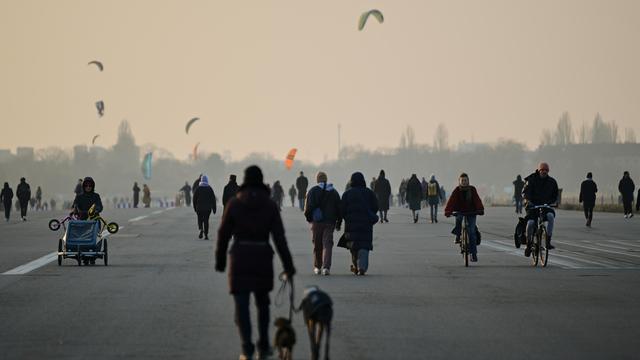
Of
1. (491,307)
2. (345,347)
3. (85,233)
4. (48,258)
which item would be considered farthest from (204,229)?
(345,347)

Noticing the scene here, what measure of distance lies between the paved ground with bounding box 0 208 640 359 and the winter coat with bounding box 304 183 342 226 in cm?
101

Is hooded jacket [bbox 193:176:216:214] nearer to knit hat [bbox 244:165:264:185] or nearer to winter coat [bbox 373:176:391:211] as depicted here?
winter coat [bbox 373:176:391:211]

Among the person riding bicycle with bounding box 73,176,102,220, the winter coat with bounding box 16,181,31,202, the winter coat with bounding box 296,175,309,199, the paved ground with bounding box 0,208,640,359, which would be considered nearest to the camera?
the paved ground with bounding box 0,208,640,359

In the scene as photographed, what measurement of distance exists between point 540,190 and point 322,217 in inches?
161

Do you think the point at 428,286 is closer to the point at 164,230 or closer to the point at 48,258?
the point at 48,258

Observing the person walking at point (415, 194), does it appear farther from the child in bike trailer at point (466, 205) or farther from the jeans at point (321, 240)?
the jeans at point (321, 240)

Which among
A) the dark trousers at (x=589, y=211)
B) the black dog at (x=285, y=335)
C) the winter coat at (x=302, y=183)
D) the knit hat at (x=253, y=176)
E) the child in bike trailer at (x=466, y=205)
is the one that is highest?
the winter coat at (x=302, y=183)

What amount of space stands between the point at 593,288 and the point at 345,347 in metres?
7.25

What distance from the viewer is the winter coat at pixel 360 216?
2047cm

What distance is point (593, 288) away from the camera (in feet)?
59.5

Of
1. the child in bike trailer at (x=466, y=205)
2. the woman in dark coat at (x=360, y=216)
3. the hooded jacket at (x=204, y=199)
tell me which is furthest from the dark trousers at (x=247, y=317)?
the hooded jacket at (x=204, y=199)

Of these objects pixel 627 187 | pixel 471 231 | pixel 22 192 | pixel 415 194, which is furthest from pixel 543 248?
pixel 22 192

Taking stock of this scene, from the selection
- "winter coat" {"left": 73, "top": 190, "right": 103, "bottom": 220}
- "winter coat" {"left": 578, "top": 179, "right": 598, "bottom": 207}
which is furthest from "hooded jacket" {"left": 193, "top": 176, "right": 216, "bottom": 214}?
"winter coat" {"left": 578, "top": 179, "right": 598, "bottom": 207}

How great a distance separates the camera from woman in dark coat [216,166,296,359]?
10.3 metres
